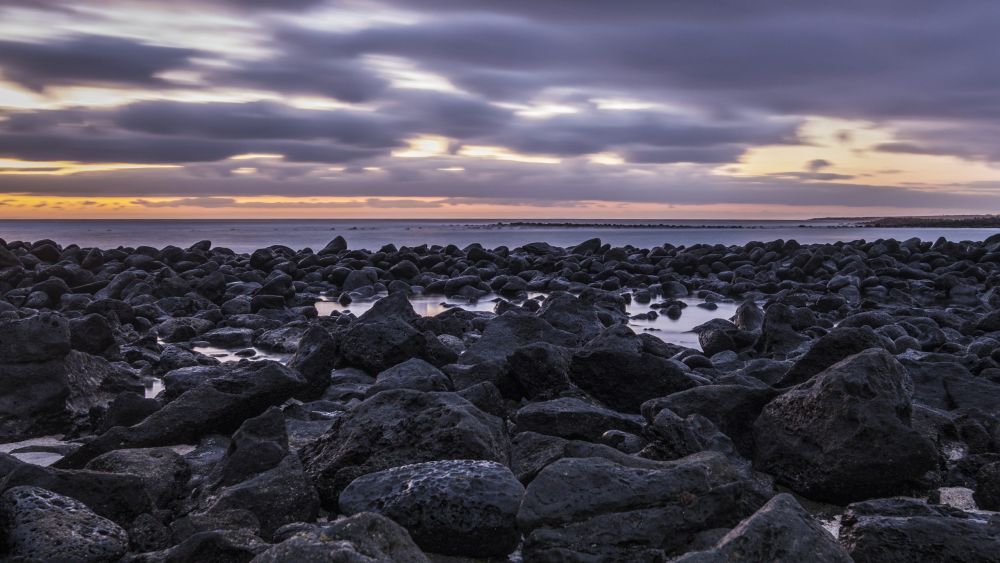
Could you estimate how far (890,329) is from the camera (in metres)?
9.17

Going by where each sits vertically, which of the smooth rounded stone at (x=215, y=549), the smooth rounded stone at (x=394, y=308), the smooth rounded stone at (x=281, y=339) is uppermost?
the smooth rounded stone at (x=394, y=308)

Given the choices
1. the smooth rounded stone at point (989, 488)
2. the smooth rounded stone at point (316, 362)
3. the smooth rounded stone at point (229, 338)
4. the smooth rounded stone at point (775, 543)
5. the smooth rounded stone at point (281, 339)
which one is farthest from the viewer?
the smooth rounded stone at point (229, 338)

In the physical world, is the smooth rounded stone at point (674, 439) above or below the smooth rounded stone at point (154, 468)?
above

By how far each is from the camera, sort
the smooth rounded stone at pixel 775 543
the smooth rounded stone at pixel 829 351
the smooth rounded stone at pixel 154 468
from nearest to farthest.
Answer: the smooth rounded stone at pixel 775 543
the smooth rounded stone at pixel 154 468
the smooth rounded stone at pixel 829 351

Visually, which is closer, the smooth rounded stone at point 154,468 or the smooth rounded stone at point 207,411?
the smooth rounded stone at point 154,468

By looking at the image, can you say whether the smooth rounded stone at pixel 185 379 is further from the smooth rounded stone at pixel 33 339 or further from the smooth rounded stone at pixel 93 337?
the smooth rounded stone at pixel 93 337

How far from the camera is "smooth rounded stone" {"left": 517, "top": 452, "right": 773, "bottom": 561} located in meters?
3.34

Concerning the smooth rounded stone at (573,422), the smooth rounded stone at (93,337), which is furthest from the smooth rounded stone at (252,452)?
the smooth rounded stone at (93,337)

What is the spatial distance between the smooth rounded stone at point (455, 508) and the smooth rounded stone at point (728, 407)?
62.9 inches

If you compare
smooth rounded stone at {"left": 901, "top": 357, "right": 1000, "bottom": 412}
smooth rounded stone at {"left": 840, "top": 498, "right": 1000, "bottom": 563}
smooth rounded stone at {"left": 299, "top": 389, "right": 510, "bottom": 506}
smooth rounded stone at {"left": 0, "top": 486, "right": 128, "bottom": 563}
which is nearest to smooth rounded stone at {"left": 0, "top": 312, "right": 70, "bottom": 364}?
smooth rounded stone at {"left": 299, "top": 389, "right": 510, "bottom": 506}

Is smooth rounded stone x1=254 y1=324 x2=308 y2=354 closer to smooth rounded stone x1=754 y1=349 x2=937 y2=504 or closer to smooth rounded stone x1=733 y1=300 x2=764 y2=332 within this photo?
smooth rounded stone x1=733 y1=300 x2=764 y2=332

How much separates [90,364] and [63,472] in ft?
10.1

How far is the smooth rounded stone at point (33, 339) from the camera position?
6137 mm

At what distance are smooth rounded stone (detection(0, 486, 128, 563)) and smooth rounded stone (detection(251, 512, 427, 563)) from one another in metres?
1.09
